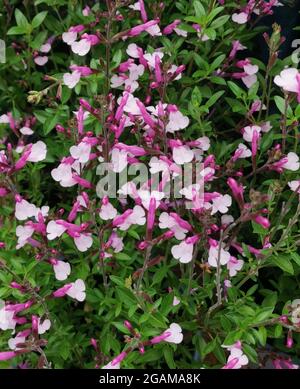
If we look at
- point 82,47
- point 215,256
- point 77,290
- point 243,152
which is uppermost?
point 82,47

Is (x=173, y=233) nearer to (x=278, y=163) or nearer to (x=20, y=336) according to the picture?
(x=278, y=163)

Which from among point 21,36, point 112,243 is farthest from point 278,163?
point 21,36

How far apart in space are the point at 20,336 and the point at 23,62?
0.99 metres

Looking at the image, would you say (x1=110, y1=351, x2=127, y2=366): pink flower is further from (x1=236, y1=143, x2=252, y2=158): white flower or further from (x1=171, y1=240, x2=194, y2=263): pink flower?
(x1=236, y1=143, x2=252, y2=158): white flower

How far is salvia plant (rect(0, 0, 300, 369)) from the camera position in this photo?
1335 millimetres

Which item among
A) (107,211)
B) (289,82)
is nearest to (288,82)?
(289,82)

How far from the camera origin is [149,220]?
125 cm

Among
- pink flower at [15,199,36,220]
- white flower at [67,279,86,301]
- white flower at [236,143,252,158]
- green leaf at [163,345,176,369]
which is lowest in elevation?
green leaf at [163,345,176,369]

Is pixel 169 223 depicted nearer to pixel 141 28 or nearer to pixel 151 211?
pixel 151 211

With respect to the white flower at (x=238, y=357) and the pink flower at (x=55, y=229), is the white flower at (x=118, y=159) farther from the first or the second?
the white flower at (x=238, y=357)

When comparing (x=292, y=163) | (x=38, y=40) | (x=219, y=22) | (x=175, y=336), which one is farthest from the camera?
(x=38, y=40)

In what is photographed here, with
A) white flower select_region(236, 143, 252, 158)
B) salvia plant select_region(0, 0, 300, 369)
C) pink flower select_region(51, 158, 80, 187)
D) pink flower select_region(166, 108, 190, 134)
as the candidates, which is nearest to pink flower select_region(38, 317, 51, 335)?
salvia plant select_region(0, 0, 300, 369)

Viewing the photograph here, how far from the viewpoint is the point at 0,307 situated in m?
1.42

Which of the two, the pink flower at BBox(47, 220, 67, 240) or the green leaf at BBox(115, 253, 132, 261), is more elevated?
the pink flower at BBox(47, 220, 67, 240)
